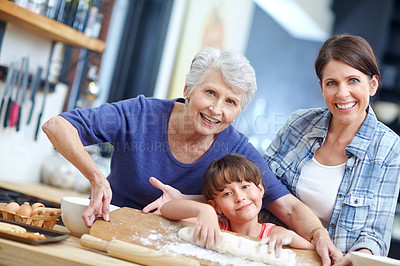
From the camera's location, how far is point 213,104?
5.49ft

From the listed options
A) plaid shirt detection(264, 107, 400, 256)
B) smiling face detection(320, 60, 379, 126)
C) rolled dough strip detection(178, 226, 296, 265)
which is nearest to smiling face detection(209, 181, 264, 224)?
rolled dough strip detection(178, 226, 296, 265)

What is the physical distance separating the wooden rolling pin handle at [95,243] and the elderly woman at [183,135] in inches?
13.6

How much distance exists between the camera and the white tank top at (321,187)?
1860 millimetres

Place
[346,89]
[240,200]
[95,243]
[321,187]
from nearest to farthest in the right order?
[95,243]
[240,200]
[346,89]
[321,187]

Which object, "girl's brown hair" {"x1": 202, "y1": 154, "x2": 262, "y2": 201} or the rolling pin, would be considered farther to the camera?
"girl's brown hair" {"x1": 202, "y1": 154, "x2": 262, "y2": 201}

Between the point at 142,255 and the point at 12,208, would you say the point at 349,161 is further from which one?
the point at 12,208

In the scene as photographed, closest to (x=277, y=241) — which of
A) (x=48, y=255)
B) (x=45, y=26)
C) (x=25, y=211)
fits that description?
(x=48, y=255)

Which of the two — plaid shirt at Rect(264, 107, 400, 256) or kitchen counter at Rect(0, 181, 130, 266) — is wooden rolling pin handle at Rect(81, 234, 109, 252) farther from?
plaid shirt at Rect(264, 107, 400, 256)

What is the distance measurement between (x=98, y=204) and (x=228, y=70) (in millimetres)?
633

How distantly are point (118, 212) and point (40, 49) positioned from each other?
5.46 ft

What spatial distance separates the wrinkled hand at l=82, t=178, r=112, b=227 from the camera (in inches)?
54.2

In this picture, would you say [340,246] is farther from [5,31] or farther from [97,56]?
[97,56]

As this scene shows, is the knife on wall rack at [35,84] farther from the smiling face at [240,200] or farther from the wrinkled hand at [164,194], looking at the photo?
the smiling face at [240,200]

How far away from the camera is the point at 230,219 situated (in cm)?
169
